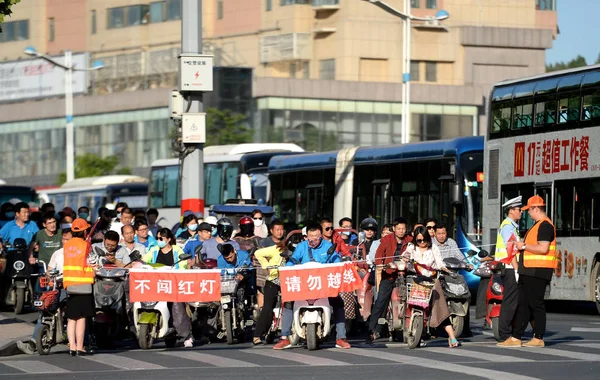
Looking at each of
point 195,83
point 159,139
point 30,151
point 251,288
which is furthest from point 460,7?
point 251,288

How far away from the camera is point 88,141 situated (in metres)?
95.2

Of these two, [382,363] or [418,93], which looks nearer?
[382,363]

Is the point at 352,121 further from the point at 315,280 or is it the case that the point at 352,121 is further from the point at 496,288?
the point at 315,280

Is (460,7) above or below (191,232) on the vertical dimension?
above

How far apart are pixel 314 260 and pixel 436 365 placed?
3518mm

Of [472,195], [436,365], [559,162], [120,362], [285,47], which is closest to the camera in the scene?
[436,365]

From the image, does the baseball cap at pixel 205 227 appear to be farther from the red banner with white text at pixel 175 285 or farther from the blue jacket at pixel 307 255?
the blue jacket at pixel 307 255

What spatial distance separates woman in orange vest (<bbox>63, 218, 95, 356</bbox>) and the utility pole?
8647 millimetres

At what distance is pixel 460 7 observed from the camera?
299 ft

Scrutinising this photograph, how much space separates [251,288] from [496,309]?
326cm

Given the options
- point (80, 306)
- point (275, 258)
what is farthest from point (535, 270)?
point (80, 306)

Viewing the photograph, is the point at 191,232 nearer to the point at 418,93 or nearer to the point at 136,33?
the point at 418,93

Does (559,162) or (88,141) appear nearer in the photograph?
(559,162)

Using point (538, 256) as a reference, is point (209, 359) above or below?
below
